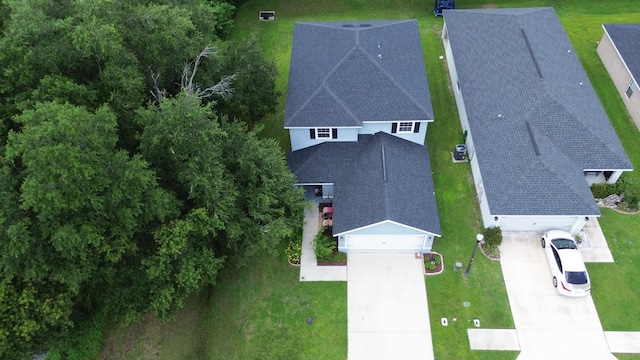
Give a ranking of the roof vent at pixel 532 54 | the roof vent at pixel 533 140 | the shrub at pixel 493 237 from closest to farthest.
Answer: the shrub at pixel 493 237 → the roof vent at pixel 533 140 → the roof vent at pixel 532 54

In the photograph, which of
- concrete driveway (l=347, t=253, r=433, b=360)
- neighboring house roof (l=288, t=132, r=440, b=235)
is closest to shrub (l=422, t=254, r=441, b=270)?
concrete driveway (l=347, t=253, r=433, b=360)

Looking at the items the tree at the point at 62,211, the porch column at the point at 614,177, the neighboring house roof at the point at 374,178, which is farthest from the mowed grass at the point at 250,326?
the porch column at the point at 614,177

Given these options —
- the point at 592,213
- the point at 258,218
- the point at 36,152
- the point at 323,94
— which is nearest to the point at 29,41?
the point at 36,152

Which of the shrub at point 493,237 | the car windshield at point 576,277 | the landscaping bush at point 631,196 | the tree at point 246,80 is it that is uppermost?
the tree at point 246,80

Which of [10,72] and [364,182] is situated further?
[364,182]

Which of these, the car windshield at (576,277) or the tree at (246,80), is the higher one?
the tree at (246,80)

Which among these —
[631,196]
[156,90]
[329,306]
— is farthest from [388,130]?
[631,196]

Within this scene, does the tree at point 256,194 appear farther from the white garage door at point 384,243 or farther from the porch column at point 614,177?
the porch column at point 614,177

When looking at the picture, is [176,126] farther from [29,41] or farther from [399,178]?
[399,178]
